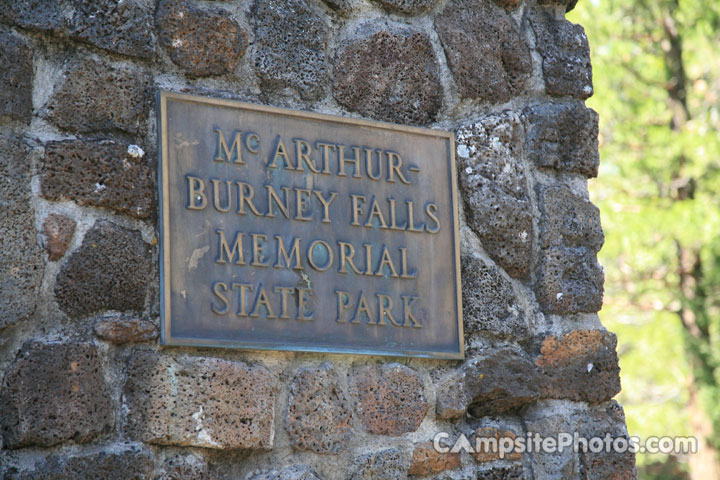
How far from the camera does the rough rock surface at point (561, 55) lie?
286 centimetres

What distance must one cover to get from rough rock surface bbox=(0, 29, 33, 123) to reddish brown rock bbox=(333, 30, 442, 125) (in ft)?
2.56

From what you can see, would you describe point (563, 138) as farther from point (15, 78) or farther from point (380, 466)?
point (15, 78)

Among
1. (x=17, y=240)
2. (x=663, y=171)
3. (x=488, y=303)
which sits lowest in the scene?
(x=488, y=303)

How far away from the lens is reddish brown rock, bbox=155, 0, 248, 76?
2.27m

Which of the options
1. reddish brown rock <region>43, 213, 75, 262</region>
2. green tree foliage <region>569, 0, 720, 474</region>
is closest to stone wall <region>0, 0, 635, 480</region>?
reddish brown rock <region>43, 213, 75, 262</region>

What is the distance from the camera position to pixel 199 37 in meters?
2.30

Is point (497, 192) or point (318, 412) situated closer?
point (318, 412)

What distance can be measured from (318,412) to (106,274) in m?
0.59

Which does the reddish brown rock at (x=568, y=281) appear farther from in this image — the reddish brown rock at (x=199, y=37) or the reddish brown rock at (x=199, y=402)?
the reddish brown rock at (x=199, y=37)

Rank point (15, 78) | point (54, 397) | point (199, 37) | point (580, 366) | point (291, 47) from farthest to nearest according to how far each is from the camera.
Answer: point (580, 366)
point (291, 47)
point (199, 37)
point (15, 78)
point (54, 397)

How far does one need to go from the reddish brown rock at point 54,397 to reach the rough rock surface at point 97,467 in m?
0.04

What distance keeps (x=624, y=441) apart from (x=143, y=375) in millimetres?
1414

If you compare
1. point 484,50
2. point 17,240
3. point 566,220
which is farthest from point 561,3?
point 17,240

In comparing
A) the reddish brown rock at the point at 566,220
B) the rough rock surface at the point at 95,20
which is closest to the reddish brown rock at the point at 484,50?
the reddish brown rock at the point at 566,220
